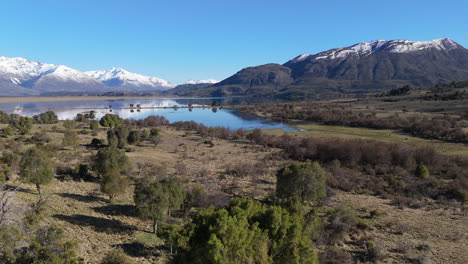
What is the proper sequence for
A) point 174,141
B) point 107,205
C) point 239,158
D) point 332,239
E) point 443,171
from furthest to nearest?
point 174,141 < point 239,158 < point 443,171 < point 107,205 < point 332,239

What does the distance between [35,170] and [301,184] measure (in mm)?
21642

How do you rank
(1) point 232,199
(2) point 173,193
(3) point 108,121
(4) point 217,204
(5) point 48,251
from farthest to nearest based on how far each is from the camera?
(3) point 108,121, (4) point 217,204, (2) point 173,193, (1) point 232,199, (5) point 48,251

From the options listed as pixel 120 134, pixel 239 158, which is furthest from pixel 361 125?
pixel 120 134

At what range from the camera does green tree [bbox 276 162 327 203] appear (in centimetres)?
2380

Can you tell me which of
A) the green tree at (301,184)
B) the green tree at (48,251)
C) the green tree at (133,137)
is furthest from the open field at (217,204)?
the green tree at (133,137)

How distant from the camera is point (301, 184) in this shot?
2377cm

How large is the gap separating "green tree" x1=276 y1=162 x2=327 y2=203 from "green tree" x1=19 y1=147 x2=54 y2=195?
19.6 meters

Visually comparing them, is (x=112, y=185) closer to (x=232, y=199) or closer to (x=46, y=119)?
(x=232, y=199)

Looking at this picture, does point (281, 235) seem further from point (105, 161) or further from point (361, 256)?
point (105, 161)

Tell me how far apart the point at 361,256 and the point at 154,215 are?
1375 cm

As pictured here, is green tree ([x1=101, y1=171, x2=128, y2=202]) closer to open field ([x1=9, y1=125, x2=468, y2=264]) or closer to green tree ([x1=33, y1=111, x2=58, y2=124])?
open field ([x1=9, y1=125, x2=468, y2=264])

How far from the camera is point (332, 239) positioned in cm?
1889

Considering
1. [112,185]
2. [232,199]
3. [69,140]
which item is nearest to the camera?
[232,199]

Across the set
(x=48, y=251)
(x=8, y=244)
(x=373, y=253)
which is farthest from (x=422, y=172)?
(x=8, y=244)
